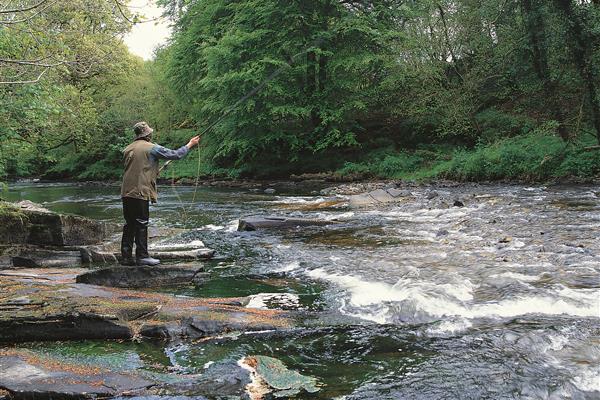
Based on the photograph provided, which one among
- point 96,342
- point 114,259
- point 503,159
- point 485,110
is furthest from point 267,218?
point 485,110

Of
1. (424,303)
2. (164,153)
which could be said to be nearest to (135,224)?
(164,153)

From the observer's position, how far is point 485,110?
25766mm

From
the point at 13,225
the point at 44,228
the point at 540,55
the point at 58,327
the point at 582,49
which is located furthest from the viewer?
the point at 540,55

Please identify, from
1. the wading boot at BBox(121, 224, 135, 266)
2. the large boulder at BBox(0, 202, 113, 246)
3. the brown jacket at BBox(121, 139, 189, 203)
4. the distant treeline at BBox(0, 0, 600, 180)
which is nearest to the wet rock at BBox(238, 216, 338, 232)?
the large boulder at BBox(0, 202, 113, 246)

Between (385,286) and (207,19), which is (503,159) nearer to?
(385,286)

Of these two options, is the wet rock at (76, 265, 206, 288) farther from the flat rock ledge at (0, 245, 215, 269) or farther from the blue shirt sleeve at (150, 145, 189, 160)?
the blue shirt sleeve at (150, 145, 189, 160)

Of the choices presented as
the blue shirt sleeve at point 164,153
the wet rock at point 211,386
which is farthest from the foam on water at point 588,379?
the blue shirt sleeve at point 164,153

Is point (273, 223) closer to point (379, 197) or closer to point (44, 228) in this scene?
point (44, 228)

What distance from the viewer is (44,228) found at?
9555mm

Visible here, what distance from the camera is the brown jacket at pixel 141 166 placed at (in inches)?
278

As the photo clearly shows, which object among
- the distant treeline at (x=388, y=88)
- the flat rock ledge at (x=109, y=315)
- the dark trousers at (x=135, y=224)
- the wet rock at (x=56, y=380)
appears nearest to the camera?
the wet rock at (x=56, y=380)

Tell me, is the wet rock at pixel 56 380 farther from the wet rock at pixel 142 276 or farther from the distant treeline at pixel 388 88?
the distant treeline at pixel 388 88

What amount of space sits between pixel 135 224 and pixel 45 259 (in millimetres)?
2732

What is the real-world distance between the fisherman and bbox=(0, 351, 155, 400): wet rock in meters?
3.20
